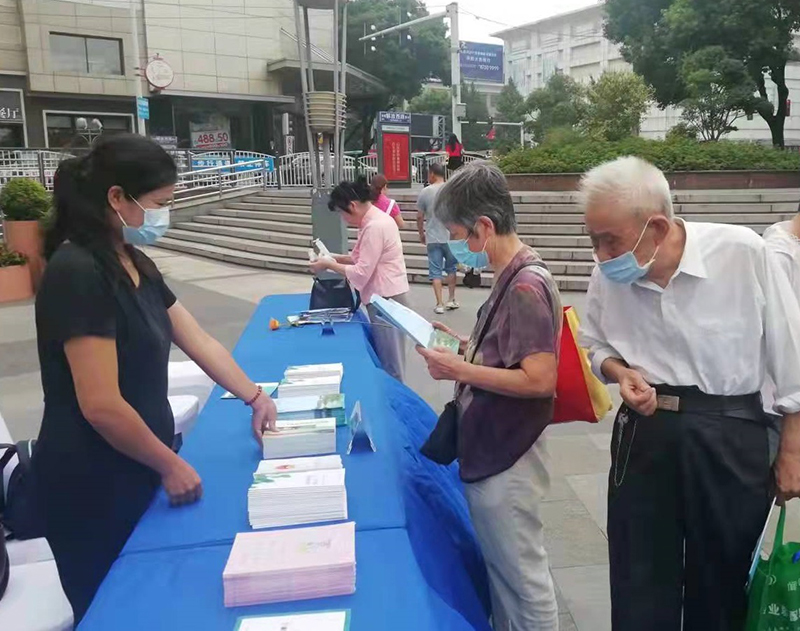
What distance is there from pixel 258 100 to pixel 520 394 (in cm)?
2512

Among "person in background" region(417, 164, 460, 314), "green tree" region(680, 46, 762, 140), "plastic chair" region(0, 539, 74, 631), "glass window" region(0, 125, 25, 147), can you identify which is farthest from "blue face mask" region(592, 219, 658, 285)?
"glass window" region(0, 125, 25, 147)

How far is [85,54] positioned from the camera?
72.5 ft

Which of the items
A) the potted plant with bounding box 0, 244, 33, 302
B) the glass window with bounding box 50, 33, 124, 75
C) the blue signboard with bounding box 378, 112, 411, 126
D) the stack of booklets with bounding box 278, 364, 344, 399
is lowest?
the potted plant with bounding box 0, 244, 33, 302

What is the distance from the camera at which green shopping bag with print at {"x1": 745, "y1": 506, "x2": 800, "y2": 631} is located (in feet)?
5.44

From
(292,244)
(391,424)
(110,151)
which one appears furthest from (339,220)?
(292,244)

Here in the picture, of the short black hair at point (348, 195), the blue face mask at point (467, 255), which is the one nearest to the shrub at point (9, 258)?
the short black hair at point (348, 195)

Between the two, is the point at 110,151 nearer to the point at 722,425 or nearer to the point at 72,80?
the point at 722,425

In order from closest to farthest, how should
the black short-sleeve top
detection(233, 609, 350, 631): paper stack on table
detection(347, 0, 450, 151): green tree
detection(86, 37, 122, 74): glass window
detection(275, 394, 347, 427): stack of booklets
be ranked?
detection(233, 609, 350, 631): paper stack on table, the black short-sleeve top, detection(275, 394, 347, 427): stack of booklets, detection(86, 37, 122, 74): glass window, detection(347, 0, 450, 151): green tree

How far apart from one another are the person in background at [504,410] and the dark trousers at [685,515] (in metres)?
0.22

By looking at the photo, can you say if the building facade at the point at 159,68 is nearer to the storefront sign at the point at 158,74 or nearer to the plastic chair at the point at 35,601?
the storefront sign at the point at 158,74

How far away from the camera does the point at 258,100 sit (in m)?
25.0

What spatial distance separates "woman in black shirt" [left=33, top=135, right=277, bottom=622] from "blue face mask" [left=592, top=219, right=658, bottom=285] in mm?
1200

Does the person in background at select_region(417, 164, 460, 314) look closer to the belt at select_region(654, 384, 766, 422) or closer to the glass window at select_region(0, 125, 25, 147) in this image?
the belt at select_region(654, 384, 766, 422)

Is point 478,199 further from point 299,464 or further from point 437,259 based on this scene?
point 437,259
